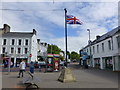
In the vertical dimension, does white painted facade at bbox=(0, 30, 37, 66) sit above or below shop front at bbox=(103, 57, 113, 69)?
above

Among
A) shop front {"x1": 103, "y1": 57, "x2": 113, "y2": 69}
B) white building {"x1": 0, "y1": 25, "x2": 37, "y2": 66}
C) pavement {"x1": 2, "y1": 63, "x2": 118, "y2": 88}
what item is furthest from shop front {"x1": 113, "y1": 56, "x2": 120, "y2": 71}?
white building {"x1": 0, "y1": 25, "x2": 37, "y2": 66}

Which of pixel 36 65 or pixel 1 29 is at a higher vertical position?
pixel 1 29

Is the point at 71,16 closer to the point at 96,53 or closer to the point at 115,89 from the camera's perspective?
the point at 115,89

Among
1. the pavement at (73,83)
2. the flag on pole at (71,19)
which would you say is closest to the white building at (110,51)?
the pavement at (73,83)

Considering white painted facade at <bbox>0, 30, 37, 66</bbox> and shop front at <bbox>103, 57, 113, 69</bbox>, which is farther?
white painted facade at <bbox>0, 30, 37, 66</bbox>

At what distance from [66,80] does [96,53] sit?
19.2 meters

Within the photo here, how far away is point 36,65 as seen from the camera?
28203mm

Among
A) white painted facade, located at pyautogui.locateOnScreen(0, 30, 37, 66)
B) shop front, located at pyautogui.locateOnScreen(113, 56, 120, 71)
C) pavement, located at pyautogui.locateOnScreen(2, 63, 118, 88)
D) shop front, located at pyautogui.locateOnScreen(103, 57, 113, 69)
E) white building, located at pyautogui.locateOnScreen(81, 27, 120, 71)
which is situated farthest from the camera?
white painted facade, located at pyautogui.locateOnScreen(0, 30, 37, 66)

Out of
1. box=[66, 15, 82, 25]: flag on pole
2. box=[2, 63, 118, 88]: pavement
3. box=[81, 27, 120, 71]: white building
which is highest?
box=[66, 15, 82, 25]: flag on pole

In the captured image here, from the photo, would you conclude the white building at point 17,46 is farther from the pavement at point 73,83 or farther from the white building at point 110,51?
the pavement at point 73,83

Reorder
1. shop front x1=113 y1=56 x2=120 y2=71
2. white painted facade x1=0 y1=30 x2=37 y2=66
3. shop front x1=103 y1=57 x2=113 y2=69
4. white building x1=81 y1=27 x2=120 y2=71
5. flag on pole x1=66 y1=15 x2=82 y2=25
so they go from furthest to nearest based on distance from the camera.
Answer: white painted facade x1=0 y1=30 x2=37 y2=66 < shop front x1=103 y1=57 x2=113 y2=69 < white building x1=81 y1=27 x2=120 y2=71 < shop front x1=113 y1=56 x2=120 y2=71 < flag on pole x1=66 y1=15 x2=82 y2=25

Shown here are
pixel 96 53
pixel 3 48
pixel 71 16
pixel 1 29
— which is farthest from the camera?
pixel 1 29

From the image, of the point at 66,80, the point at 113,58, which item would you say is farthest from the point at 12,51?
the point at 66,80

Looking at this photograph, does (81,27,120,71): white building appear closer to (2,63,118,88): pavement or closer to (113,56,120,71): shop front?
(113,56,120,71): shop front
